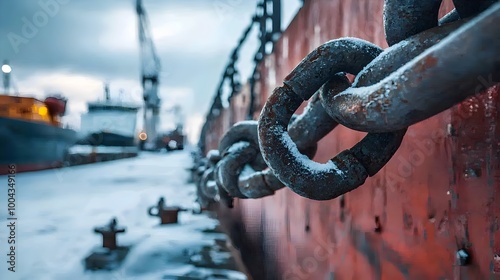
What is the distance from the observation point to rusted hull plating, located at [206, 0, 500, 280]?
0.81 metres

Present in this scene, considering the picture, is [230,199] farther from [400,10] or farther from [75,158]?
[75,158]

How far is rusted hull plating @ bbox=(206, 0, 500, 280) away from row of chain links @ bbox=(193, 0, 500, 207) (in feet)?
0.16

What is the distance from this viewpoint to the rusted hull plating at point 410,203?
81 cm

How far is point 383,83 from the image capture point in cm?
54

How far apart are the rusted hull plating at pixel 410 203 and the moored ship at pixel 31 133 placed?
42.7ft

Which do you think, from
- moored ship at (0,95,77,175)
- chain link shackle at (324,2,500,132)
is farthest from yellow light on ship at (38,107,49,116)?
chain link shackle at (324,2,500,132)

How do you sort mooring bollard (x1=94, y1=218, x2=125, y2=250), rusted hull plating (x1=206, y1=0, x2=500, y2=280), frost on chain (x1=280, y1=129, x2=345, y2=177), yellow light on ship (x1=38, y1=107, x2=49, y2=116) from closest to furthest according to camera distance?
1. frost on chain (x1=280, y1=129, x2=345, y2=177)
2. rusted hull plating (x1=206, y1=0, x2=500, y2=280)
3. mooring bollard (x1=94, y1=218, x2=125, y2=250)
4. yellow light on ship (x1=38, y1=107, x2=49, y2=116)

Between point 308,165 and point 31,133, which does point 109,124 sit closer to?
point 31,133

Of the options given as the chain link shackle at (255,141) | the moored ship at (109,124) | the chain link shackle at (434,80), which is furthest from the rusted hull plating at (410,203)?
the moored ship at (109,124)

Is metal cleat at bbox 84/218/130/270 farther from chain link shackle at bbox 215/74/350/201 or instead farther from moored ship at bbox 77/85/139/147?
moored ship at bbox 77/85/139/147

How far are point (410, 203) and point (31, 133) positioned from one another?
14687 mm

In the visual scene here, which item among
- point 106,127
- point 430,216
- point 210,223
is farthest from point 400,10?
point 106,127

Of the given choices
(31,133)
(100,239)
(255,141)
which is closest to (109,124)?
(31,133)

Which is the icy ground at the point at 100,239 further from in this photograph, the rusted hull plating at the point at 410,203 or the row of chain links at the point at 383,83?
the row of chain links at the point at 383,83
